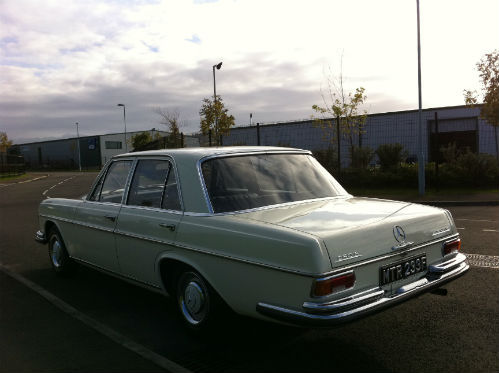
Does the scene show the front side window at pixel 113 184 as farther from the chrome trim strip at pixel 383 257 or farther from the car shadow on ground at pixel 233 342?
the chrome trim strip at pixel 383 257

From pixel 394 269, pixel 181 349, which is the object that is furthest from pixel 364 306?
pixel 181 349

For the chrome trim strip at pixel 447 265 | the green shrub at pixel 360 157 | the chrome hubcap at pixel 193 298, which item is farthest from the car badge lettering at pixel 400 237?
the green shrub at pixel 360 157

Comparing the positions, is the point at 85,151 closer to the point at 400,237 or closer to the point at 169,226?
the point at 169,226

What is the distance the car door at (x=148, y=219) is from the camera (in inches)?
157

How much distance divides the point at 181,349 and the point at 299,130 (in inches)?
1282

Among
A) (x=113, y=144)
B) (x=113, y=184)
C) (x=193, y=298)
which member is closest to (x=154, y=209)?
(x=193, y=298)

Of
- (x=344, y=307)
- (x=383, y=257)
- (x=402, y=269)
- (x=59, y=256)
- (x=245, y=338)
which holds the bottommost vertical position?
(x=245, y=338)

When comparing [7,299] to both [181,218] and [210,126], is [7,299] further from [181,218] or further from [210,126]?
[210,126]

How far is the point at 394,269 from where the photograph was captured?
11.0 feet

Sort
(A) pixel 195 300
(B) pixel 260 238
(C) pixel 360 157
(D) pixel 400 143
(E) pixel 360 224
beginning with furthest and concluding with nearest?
1. (D) pixel 400 143
2. (C) pixel 360 157
3. (A) pixel 195 300
4. (E) pixel 360 224
5. (B) pixel 260 238

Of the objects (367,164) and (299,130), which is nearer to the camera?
(367,164)

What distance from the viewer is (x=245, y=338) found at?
3855mm

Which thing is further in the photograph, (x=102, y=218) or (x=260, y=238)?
(x=102, y=218)

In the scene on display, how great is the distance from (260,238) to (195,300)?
3.14 ft
